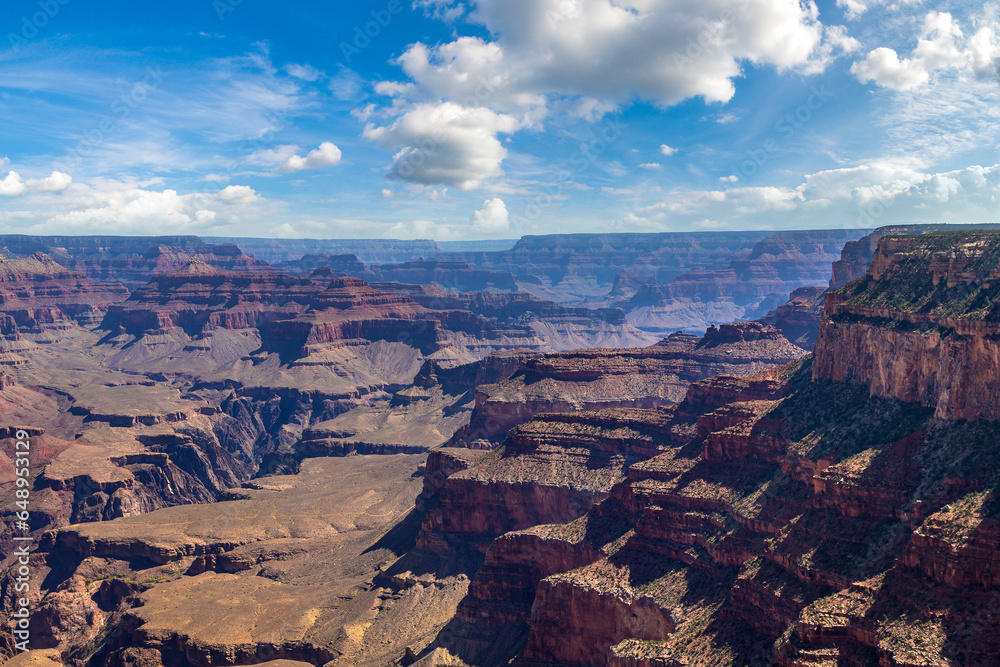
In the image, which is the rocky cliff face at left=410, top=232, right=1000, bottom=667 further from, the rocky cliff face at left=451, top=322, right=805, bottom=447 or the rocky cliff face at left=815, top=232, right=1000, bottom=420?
the rocky cliff face at left=451, top=322, right=805, bottom=447

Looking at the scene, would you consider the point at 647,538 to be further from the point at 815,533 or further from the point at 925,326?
the point at 925,326

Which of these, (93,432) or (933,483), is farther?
(93,432)

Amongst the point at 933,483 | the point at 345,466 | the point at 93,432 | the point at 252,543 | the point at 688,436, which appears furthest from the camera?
the point at 93,432

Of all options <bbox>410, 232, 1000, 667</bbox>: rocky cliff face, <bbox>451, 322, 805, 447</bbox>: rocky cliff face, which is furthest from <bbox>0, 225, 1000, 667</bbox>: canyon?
<bbox>451, 322, 805, 447</bbox>: rocky cliff face

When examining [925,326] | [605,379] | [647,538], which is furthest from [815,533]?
[605,379]

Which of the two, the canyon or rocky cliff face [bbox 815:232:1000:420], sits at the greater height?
rocky cliff face [bbox 815:232:1000:420]

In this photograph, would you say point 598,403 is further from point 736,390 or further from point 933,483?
point 933,483

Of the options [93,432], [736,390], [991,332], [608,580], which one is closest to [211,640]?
[608,580]
